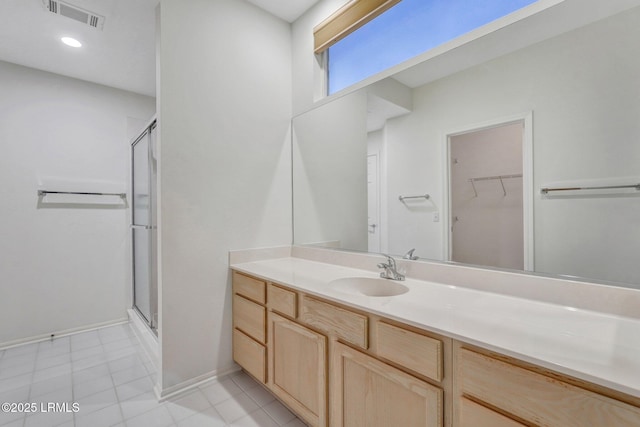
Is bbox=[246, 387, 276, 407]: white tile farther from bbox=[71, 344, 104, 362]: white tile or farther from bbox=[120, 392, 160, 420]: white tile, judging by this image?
bbox=[71, 344, 104, 362]: white tile

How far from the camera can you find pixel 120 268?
2977 mm

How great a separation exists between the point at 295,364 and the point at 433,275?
849 millimetres

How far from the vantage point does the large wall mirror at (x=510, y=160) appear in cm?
102

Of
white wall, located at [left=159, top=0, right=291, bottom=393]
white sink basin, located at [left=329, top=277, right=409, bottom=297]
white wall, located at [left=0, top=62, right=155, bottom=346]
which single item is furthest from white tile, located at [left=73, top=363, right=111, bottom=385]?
A: white sink basin, located at [left=329, top=277, right=409, bottom=297]

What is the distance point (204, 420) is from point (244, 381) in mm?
385

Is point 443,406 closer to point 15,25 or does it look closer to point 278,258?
point 278,258

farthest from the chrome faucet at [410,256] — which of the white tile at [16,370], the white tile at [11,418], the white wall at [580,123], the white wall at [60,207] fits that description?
the white wall at [60,207]

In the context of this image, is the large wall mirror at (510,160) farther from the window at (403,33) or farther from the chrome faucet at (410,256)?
the window at (403,33)

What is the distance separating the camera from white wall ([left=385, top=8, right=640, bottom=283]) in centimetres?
100

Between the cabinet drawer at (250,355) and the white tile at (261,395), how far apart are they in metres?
0.13

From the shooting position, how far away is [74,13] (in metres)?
1.90

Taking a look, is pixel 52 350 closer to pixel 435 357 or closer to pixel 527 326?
pixel 435 357

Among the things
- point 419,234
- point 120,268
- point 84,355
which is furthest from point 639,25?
point 120,268

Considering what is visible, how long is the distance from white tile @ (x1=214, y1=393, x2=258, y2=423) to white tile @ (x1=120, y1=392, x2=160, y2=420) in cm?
40
